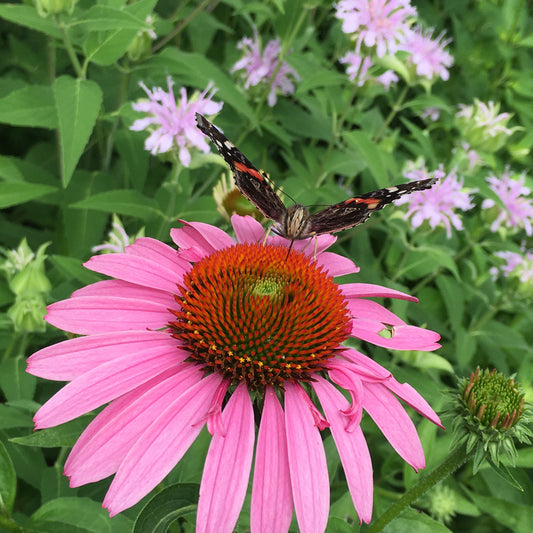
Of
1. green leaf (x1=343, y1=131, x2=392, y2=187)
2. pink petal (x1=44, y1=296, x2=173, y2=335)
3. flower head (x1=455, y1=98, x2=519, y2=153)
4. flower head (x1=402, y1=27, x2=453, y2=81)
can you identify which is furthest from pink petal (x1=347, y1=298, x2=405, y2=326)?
flower head (x1=402, y1=27, x2=453, y2=81)

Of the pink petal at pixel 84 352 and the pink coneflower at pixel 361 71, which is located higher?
the pink coneflower at pixel 361 71

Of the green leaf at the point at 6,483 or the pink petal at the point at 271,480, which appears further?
the green leaf at the point at 6,483

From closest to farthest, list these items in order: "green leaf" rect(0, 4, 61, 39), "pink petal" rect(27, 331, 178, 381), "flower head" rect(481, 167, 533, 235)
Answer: "pink petal" rect(27, 331, 178, 381) < "green leaf" rect(0, 4, 61, 39) < "flower head" rect(481, 167, 533, 235)

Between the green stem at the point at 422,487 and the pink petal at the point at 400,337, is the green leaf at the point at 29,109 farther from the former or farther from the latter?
the green stem at the point at 422,487

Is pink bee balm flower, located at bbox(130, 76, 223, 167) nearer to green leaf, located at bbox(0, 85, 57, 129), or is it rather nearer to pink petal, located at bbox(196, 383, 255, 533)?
green leaf, located at bbox(0, 85, 57, 129)

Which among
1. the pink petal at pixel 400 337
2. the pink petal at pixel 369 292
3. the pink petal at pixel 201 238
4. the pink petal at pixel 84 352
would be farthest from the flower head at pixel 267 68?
the pink petal at pixel 84 352

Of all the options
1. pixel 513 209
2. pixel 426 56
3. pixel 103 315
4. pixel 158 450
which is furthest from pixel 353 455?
pixel 426 56
